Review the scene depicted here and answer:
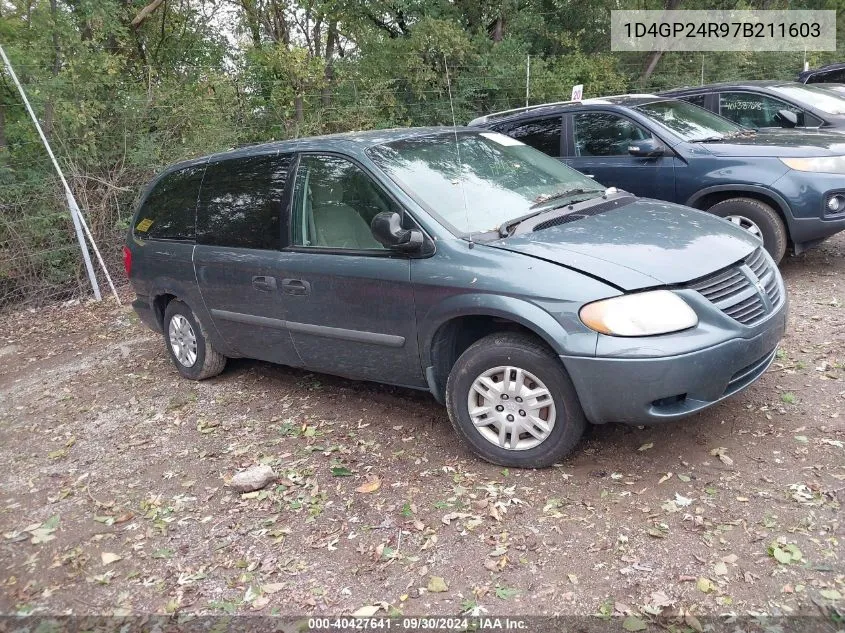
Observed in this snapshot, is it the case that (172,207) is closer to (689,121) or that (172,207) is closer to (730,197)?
(730,197)

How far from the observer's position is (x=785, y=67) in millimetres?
19047

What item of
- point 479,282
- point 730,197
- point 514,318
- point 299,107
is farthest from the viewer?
point 299,107

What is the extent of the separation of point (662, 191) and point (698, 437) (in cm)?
348

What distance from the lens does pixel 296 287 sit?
4414 millimetres

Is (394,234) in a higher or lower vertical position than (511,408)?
higher

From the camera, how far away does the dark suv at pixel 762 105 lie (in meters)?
8.38

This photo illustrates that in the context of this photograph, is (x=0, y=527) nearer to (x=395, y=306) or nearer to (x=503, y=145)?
(x=395, y=306)

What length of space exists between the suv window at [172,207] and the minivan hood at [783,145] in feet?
14.6

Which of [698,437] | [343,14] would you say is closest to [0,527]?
[698,437]

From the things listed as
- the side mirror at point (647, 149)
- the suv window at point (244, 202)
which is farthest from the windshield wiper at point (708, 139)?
the suv window at point (244, 202)

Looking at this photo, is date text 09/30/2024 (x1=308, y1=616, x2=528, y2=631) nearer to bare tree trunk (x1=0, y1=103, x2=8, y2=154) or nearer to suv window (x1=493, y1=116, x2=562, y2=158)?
suv window (x1=493, y1=116, x2=562, y2=158)

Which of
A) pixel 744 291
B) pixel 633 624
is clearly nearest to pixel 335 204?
pixel 744 291

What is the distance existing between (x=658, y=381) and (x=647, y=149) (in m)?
3.99

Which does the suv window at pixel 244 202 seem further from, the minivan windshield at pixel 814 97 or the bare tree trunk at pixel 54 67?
the minivan windshield at pixel 814 97
